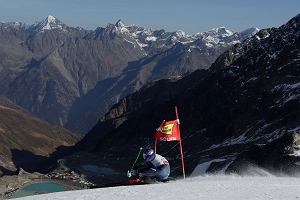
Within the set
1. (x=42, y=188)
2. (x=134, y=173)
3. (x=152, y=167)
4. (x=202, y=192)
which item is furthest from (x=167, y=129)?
(x=42, y=188)

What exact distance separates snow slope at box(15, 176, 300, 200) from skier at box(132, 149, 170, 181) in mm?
2535

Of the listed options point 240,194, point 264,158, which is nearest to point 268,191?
point 240,194

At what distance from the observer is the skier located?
31984mm

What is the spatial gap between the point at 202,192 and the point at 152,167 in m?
6.25

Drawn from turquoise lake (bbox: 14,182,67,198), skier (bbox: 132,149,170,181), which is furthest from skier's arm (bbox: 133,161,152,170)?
turquoise lake (bbox: 14,182,67,198)

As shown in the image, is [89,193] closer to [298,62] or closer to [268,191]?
[268,191]

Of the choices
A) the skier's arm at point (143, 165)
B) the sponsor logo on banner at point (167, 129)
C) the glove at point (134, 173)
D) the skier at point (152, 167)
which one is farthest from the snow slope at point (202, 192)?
the sponsor logo on banner at point (167, 129)

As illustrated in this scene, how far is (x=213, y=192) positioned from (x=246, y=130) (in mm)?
148156

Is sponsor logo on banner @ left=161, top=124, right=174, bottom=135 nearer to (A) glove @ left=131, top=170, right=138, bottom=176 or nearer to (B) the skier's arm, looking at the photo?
(B) the skier's arm

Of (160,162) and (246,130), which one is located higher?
(246,130)

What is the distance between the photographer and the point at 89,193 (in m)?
28.3

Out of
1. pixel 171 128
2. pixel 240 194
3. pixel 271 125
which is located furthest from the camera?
pixel 271 125

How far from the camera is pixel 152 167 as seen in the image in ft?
106

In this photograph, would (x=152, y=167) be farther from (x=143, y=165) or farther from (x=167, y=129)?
(x=167, y=129)
